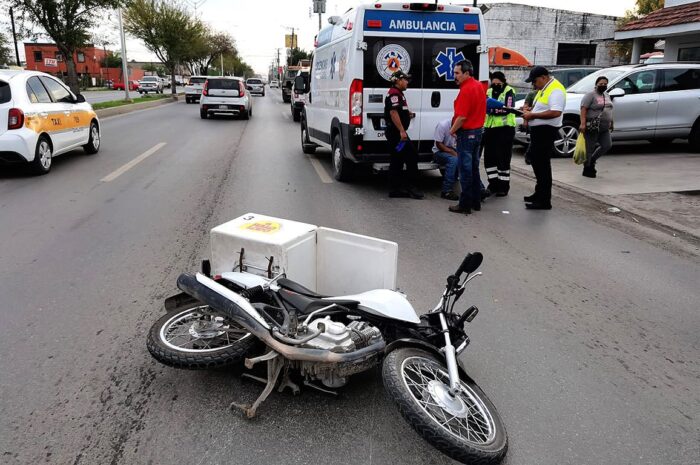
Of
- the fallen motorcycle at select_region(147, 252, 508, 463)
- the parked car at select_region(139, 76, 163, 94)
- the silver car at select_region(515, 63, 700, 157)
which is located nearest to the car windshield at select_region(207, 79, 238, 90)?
the silver car at select_region(515, 63, 700, 157)

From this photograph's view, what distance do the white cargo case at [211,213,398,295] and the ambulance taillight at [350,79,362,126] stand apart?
4.76 m

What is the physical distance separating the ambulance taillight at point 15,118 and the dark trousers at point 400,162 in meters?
5.83

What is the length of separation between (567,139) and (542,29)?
101ft

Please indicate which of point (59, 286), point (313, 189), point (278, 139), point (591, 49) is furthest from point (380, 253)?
point (591, 49)

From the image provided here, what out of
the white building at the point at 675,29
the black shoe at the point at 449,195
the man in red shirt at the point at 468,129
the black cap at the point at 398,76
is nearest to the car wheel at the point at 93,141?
the black cap at the point at 398,76

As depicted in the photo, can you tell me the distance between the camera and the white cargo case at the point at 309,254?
11.7ft

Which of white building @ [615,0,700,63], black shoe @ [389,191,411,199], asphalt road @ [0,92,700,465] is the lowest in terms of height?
asphalt road @ [0,92,700,465]

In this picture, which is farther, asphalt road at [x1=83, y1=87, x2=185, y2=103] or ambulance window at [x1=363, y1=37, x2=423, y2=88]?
asphalt road at [x1=83, y1=87, x2=185, y2=103]

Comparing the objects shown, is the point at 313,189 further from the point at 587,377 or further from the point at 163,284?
the point at 587,377

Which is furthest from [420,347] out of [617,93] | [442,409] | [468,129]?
[617,93]

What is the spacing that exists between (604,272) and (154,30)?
46706mm

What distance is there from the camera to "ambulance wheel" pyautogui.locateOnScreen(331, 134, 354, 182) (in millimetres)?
9391

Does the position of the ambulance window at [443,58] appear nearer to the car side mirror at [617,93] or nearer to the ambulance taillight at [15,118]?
the car side mirror at [617,93]

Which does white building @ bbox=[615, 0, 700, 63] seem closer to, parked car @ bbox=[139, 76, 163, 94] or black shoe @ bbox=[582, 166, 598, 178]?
black shoe @ bbox=[582, 166, 598, 178]
